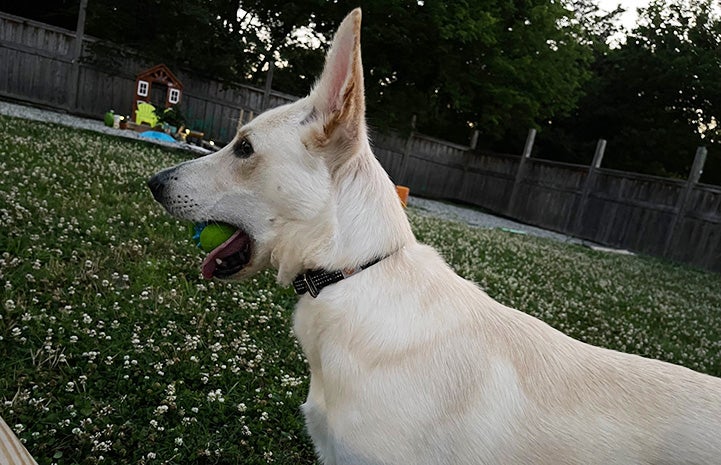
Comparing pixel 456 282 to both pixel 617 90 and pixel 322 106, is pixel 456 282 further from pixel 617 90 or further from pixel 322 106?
pixel 617 90

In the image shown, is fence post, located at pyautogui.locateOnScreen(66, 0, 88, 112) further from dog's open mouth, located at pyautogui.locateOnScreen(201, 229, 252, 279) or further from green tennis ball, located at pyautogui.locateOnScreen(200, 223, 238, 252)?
dog's open mouth, located at pyautogui.locateOnScreen(201, 229, 252, 279)

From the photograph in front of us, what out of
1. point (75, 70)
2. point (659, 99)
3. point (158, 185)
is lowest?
point (158, 185)

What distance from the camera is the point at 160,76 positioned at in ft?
59.9

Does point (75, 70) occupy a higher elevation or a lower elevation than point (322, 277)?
higher

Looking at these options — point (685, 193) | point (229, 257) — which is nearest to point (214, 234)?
point (229, 257)

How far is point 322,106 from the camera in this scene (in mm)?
2229

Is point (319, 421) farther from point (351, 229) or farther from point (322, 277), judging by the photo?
point (351, 229)

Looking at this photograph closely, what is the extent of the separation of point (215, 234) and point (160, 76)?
1813 centimetres

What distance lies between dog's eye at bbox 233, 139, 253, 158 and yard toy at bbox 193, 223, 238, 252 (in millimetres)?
358

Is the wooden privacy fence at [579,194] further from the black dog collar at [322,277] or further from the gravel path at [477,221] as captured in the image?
the black dog collar at [322,277]

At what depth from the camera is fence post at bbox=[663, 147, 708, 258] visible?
17.2 metres

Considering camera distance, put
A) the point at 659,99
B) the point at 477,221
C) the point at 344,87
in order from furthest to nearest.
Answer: the point at 659,99 < the point at 477,221 < the point at 344,87

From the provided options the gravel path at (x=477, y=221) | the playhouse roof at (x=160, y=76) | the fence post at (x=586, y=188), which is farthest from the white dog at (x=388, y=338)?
the fence post at (x=586, y=188)

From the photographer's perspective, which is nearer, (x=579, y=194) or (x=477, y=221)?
(x=477, y=221)
